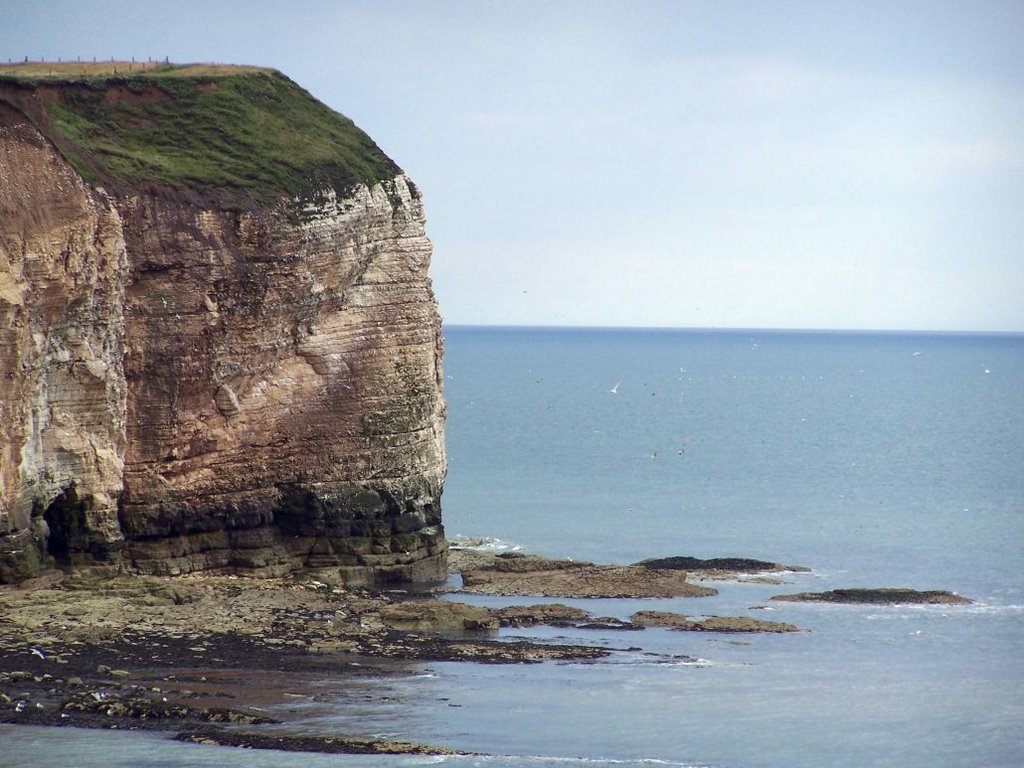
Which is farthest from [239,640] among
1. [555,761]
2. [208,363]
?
[555,761]

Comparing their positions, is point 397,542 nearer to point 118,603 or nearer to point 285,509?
point 285,509

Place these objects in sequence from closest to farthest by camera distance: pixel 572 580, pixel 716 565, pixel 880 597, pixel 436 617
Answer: pixel 436 617, pixel 880 597, pixel 572 580, pixel 716 565

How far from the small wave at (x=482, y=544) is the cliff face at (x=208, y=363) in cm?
814

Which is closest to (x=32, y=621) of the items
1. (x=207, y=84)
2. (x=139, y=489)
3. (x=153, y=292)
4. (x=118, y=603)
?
(x=118, y=603)

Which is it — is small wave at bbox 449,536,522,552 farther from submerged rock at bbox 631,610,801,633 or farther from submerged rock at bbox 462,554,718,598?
submerged rock at bbox 631,610,801,633

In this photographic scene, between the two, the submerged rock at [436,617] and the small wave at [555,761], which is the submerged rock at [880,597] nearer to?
the submerged rock at [436,617]

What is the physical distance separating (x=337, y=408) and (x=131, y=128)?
10432 millimetres

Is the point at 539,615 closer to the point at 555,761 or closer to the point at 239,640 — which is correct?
the point at 239,640

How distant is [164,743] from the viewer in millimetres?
33281

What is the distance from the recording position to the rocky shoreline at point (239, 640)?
3475cm

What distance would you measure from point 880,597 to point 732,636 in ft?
26.4

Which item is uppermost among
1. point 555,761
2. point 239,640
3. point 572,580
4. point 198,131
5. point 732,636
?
point 198,131

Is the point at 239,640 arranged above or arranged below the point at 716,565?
below

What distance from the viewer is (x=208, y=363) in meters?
47.9
